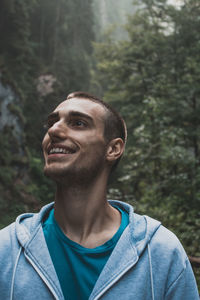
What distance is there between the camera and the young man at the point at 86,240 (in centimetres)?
147

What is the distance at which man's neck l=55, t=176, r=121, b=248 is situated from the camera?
67.1 inches

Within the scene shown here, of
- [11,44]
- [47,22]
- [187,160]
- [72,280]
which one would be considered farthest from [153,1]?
[47,22]

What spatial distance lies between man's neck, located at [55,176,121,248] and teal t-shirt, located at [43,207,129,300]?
49mm

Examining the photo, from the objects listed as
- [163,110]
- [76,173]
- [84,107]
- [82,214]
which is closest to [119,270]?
[82,214]

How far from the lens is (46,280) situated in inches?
57.0

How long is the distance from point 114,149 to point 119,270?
77 centimetres

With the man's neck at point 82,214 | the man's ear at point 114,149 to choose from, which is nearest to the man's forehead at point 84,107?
the man's ear at point 114,149

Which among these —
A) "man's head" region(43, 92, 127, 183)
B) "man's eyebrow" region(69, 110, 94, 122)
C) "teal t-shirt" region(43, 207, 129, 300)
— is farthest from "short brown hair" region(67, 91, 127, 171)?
"teal t-shirt" region(43, 207, 129, 300)

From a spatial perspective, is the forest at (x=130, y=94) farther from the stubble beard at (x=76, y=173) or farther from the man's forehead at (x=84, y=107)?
the man's forehead at (x=84, y=107)

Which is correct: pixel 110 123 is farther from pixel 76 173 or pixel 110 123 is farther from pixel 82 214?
pixel 82 214

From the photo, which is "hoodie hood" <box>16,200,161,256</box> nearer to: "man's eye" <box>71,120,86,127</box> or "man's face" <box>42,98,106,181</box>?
"man's face" <box>42,98,106,181</box>

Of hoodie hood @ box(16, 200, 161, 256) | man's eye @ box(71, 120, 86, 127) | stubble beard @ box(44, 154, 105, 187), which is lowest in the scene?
hoodie hood @ box(16, 200, 161, 256)

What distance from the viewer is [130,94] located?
40.1 feet

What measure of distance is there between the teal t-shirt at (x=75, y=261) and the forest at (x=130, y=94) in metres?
0.75
